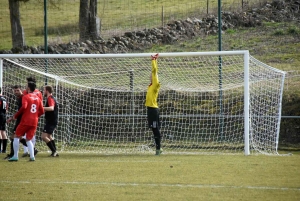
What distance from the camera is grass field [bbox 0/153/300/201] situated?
9562 mm

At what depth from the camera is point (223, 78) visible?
696 inches

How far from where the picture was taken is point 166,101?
19.2 meters

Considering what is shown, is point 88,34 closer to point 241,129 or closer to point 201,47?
point 201,47

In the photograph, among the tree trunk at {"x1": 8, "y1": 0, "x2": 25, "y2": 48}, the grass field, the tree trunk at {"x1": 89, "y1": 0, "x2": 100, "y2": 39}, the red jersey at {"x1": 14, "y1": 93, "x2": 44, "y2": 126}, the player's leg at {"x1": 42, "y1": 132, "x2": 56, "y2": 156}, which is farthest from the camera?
the tree trunk at {"x1": 8, "y1": 0, "x2": 25, "y2": 48}

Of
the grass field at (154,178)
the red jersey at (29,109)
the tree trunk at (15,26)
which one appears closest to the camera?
the grass field at (154,178)

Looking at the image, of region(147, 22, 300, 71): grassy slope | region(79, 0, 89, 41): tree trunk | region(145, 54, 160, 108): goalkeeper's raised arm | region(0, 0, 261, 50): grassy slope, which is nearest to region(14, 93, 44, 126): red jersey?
region(145, 54, 160, 108): goalkeeper's raised arm

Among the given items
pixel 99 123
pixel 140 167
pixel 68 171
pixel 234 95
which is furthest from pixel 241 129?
pixel 68 171

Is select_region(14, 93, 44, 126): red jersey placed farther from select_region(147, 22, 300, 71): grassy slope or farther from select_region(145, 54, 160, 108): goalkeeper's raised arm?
select_region(147, 22, 300, 71): grassy slope

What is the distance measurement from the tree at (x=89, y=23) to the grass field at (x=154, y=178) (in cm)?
772

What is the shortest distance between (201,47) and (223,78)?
490cm

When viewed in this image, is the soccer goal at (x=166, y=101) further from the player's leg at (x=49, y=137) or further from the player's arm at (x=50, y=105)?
the player's leg at (x=49, y=137)

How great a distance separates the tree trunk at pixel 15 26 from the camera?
898 inches

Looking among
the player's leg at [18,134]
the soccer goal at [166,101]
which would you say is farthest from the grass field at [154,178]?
the soccer goal at [166,101]

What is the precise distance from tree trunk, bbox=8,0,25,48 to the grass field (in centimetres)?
915
